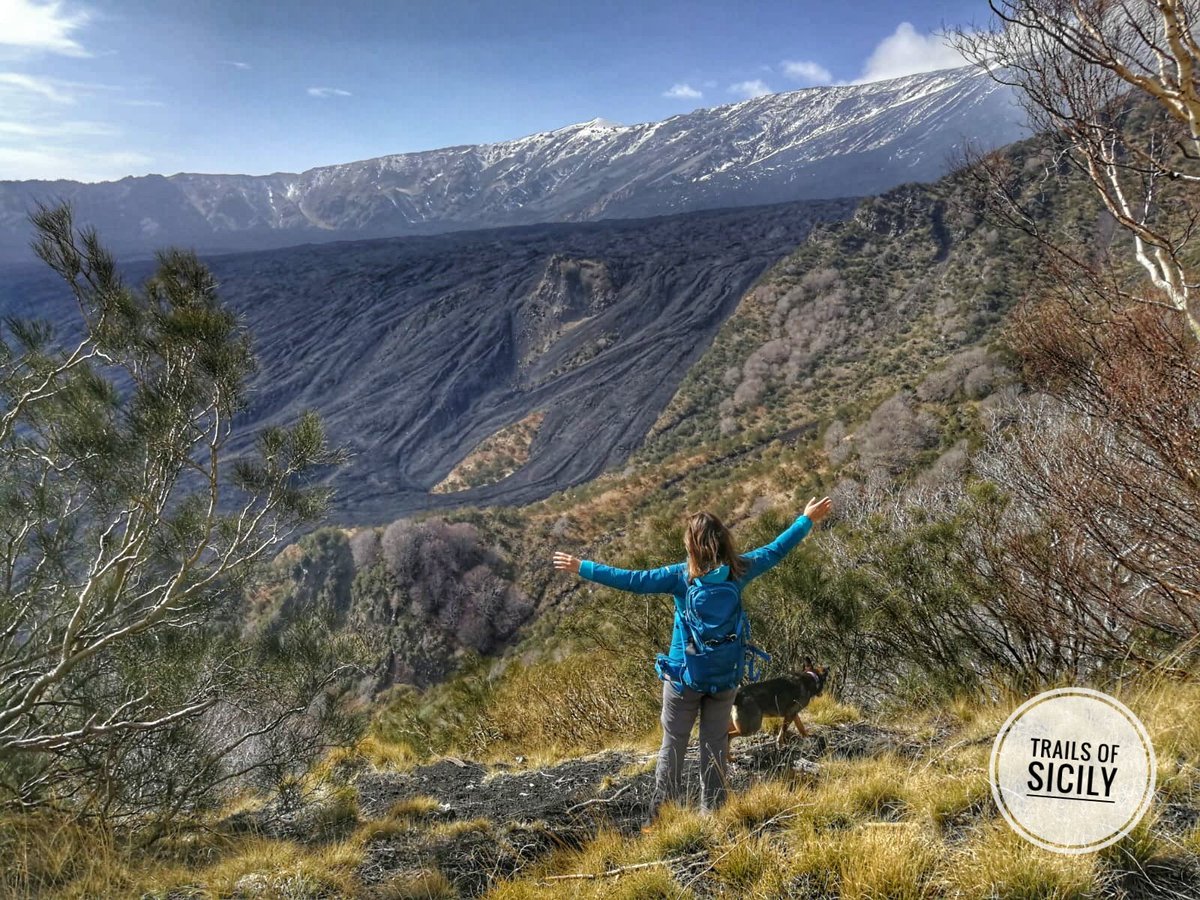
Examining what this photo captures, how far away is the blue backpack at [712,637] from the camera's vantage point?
2.92 metres

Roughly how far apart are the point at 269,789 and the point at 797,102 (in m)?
216

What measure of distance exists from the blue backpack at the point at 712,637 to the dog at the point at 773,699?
16.1 inches

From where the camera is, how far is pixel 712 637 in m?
2.94

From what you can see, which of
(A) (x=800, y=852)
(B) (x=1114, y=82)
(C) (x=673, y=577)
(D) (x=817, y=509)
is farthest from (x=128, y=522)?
(B) (x=1114, y=82)

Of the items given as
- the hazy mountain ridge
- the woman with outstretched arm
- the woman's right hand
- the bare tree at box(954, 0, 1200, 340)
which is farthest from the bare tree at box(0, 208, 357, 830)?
Result: the hazy mountain ridge

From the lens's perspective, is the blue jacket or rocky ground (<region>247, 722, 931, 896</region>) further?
rocky ground (<region>247, 722, 931, 896</region>)

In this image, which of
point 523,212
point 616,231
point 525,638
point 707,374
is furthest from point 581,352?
point 523,212

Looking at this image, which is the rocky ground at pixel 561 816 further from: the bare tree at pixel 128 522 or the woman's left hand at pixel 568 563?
the woman's left hand at pixel 568 563

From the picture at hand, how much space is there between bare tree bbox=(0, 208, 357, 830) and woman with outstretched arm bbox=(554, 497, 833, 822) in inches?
119

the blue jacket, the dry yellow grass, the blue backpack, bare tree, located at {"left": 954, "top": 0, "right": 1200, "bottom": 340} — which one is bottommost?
the dry yellow grass

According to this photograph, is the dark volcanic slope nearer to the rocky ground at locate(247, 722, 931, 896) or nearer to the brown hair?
the rocky ground at locate(247, 722, 931, 896)

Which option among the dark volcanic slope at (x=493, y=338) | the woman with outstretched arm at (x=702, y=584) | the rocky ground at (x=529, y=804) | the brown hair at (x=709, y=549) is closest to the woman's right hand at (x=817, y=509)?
the woman with outstretched arm at (x=702, y=584)

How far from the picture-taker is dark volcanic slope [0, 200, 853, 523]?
32562 mm

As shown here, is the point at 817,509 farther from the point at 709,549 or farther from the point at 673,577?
the point at 673,577
